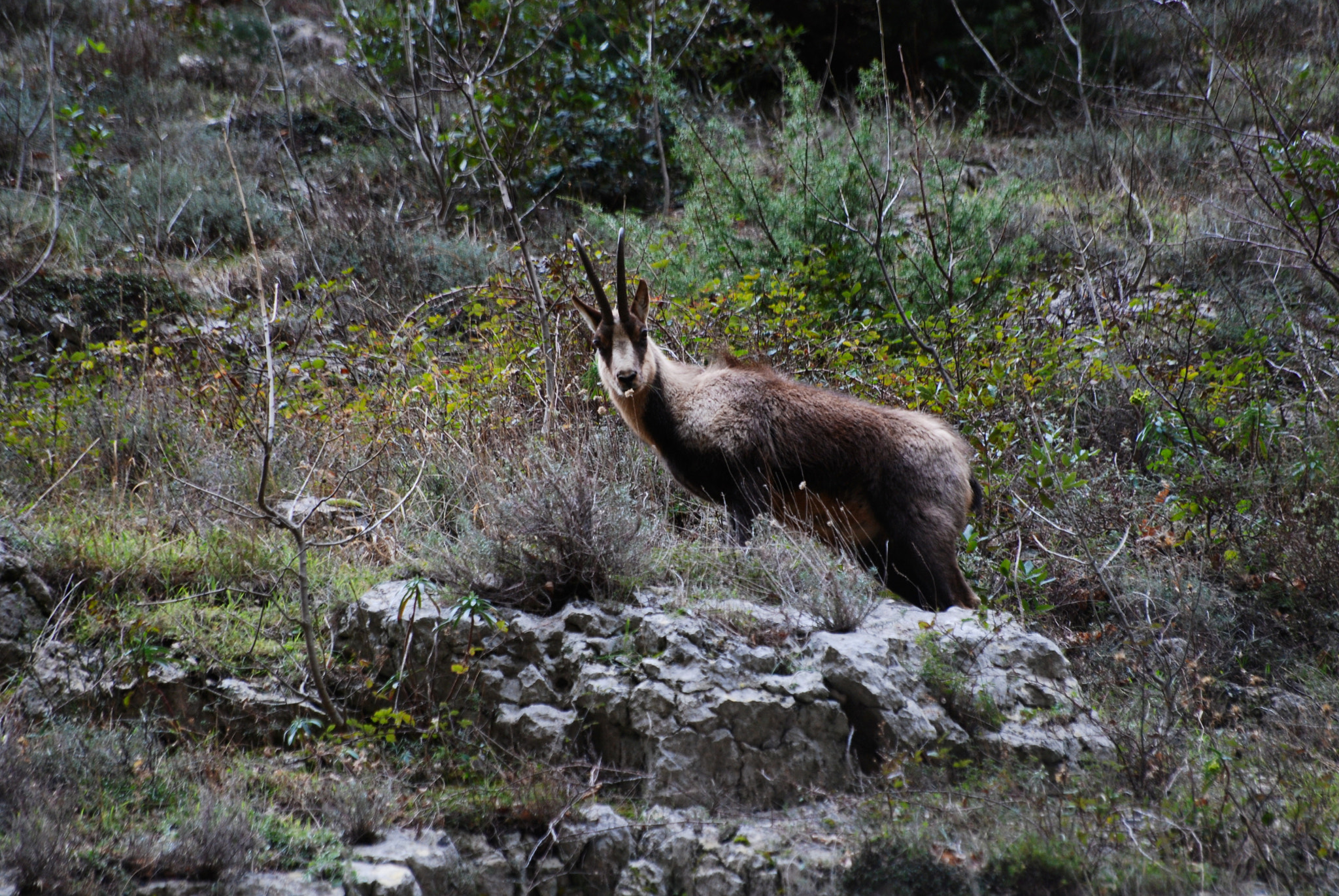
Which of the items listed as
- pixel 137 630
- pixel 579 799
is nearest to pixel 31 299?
pixel 137 630

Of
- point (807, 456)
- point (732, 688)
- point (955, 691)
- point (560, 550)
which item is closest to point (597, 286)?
point (807, 456)

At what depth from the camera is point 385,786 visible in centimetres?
371

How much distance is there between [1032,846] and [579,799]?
1763 millimetres

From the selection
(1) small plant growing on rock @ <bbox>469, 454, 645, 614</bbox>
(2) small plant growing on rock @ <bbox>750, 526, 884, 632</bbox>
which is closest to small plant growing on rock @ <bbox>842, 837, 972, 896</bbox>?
(2) small plant growing on rock @ <bbox>750, 526, 884, 632</bbox>

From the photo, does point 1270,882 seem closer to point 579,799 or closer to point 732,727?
point 732,727

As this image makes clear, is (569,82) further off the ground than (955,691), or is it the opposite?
(569,82)

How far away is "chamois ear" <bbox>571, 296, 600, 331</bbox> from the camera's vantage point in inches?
241

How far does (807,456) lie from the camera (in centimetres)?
553

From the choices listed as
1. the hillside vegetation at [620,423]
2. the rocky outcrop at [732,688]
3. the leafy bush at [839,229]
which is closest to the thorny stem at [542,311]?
the hillside vegetation at [620,423]

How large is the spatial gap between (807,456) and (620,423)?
1.87 meters

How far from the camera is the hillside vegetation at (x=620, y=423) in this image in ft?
11.7

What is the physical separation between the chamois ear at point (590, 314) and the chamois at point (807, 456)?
2 cm

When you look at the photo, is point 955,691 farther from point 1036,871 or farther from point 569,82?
point 569,82

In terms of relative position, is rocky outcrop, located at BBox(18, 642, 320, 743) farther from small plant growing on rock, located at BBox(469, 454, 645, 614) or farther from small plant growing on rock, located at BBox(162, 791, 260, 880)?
small plant growing on rock, located at BBox(469, 454, 645, 614)
